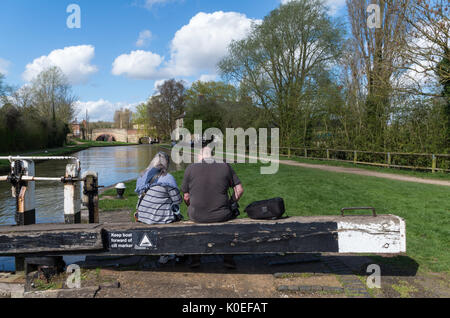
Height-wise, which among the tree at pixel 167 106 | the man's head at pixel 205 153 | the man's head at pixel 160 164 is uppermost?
the tree at pixel 167 106

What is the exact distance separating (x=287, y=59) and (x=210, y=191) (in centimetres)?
2830

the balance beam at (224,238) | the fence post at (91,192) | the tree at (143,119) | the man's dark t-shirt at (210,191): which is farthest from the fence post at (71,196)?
the tree at (143,119)

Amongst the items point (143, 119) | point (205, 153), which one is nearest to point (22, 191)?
point (205, 153)

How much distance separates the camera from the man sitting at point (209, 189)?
416 centimetres

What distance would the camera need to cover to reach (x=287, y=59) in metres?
30.5

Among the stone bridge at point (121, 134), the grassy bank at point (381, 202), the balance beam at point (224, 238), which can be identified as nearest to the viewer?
the balance beam at point (224, 238)

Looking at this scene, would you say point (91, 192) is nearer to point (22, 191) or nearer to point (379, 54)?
point (22, 191)

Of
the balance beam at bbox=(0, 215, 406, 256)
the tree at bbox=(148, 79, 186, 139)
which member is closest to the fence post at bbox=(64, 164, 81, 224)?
the balance beam at bbox=(0, 215, 406, 256)

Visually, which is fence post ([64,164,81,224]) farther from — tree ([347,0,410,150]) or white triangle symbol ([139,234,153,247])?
tree ([347,0,410,150])

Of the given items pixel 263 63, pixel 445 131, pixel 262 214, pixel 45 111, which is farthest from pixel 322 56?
pixel 45 111

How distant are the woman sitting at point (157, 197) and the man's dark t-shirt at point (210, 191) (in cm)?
29

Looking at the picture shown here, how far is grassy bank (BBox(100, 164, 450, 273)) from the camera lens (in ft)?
17.4

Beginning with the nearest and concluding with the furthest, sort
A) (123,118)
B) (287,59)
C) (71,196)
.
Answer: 1. (71,196)
2. (287,59)
3. (123,118)

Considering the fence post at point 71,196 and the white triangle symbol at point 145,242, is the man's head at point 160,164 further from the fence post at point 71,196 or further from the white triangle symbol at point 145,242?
the fence post at point 71,196
